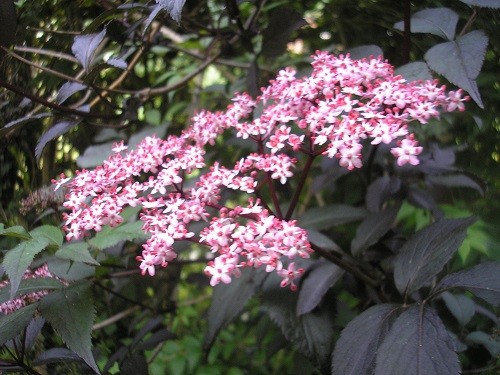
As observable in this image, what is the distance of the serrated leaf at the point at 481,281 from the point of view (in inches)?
24.8

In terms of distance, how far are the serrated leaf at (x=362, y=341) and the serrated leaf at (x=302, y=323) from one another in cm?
11

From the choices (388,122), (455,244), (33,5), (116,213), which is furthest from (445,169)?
(33,5)

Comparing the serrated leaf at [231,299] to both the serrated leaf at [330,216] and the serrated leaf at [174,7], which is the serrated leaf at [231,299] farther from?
the serrated leaf at [174,7]

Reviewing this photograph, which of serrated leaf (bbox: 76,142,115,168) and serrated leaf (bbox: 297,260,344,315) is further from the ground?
serrated leaf (bbox: 76,142,115,168)

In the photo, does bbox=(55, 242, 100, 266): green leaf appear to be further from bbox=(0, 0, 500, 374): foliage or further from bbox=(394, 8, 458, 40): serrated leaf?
bbox=(394, 8, 458, 40): serrated leaf

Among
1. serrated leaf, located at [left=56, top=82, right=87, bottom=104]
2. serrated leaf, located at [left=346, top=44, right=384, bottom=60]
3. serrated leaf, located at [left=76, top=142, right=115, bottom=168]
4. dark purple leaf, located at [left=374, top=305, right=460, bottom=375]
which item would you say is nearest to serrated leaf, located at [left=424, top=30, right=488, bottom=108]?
serrated leaf, located at [left=346, top=44, right=384, bottom=60]

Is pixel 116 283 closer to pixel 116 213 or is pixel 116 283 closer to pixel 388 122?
pixel 116 213

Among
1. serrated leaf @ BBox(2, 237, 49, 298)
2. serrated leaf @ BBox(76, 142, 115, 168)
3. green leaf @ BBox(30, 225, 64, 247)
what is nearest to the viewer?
serrated leaf @ BBox(2, 237, 49, 298)

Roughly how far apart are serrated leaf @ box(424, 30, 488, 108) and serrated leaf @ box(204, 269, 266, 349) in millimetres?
414

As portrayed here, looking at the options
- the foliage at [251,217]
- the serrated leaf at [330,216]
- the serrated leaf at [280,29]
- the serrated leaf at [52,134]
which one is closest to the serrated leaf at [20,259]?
the foliage at [251,217]

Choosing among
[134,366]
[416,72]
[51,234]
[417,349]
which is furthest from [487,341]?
[51,234]

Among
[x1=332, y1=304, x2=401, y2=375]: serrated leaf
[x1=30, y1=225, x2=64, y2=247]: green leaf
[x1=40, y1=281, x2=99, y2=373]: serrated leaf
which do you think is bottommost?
[x1=332, y1=304, x2=401, y2=375]: serrated leaf

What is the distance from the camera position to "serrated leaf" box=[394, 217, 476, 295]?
69 centimetres

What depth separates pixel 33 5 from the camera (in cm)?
90
